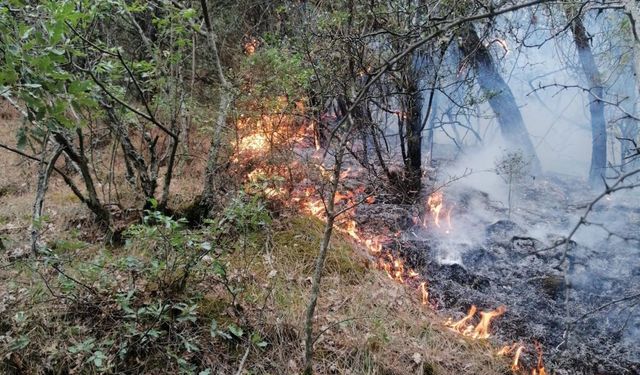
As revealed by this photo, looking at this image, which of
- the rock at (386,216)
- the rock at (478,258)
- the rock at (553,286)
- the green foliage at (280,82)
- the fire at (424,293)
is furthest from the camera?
the rock at (386,216)

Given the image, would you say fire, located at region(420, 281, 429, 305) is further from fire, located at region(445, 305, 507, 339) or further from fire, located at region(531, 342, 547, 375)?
fire, located at region(531, 342, 547, 375)

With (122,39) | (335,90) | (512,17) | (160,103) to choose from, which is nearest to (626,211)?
(512,17)

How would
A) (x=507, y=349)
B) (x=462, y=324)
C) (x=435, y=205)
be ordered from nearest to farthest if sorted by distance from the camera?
(x=507, y=349) → (x=462, y=324) → (x=435, y=205)

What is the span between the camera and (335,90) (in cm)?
640

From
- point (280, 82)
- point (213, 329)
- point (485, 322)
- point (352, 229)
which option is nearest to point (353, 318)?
point (213, 329)

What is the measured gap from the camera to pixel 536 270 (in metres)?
5.26

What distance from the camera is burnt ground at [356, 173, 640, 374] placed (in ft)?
13.8

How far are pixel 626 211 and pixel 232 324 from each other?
23.0ft

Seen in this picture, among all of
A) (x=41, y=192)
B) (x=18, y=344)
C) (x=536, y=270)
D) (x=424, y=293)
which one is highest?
(x=41, y=192)

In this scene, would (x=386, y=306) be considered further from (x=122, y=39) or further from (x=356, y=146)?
(x=122, y=39)

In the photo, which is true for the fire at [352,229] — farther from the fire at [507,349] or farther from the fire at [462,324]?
the fire at [507,349]

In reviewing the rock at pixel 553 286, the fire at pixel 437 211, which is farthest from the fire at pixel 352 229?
the rock at pixel 553 286

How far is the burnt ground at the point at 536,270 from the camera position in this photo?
4.20 metres

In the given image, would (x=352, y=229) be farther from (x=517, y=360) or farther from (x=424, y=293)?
(x=517, y=360)
